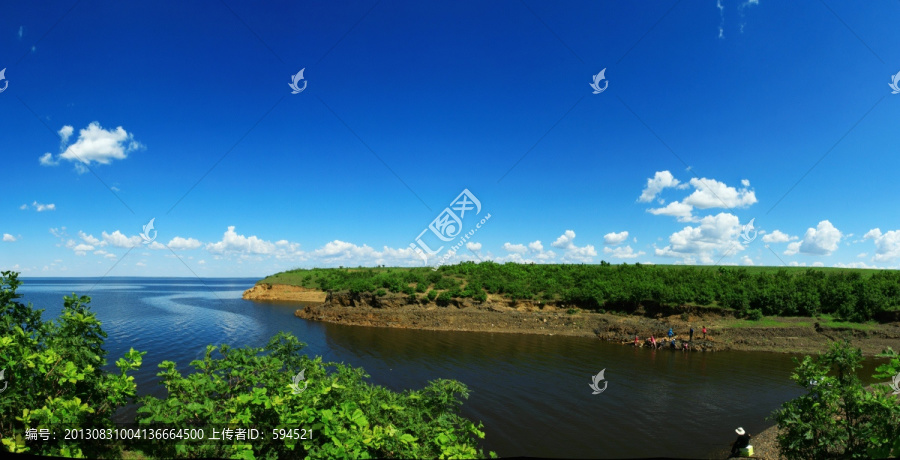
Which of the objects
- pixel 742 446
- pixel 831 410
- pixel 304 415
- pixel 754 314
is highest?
pixel 304 415

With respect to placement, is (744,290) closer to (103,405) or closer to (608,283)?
(608,283)

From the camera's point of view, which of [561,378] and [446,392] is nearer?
[446,392]

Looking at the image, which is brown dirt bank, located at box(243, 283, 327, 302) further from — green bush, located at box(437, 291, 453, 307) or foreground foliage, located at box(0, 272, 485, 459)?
foreground foliage, located at box(0, 272, 485, 459)

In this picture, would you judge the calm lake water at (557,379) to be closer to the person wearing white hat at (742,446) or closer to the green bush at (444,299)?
the person wearing white hat at (742,446)

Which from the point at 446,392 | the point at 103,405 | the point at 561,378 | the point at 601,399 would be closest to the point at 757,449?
the point at 601,399

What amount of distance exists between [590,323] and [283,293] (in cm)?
5981

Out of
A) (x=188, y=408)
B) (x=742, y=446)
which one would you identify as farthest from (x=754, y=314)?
(x=188, y=408)

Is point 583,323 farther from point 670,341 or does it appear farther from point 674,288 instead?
point 674,288

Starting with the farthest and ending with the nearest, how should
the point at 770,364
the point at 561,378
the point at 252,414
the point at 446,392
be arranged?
the point at 770,364, the point at 561,378, the point at 446,392, the point at 252,414

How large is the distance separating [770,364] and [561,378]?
615 inches

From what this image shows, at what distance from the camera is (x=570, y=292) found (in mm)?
42938

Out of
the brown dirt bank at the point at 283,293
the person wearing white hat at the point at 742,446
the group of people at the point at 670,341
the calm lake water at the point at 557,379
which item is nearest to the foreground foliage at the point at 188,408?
the calm lake water at the point at 557,379

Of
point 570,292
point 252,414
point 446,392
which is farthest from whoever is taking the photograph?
point 570,292

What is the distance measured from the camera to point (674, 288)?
40.3m
